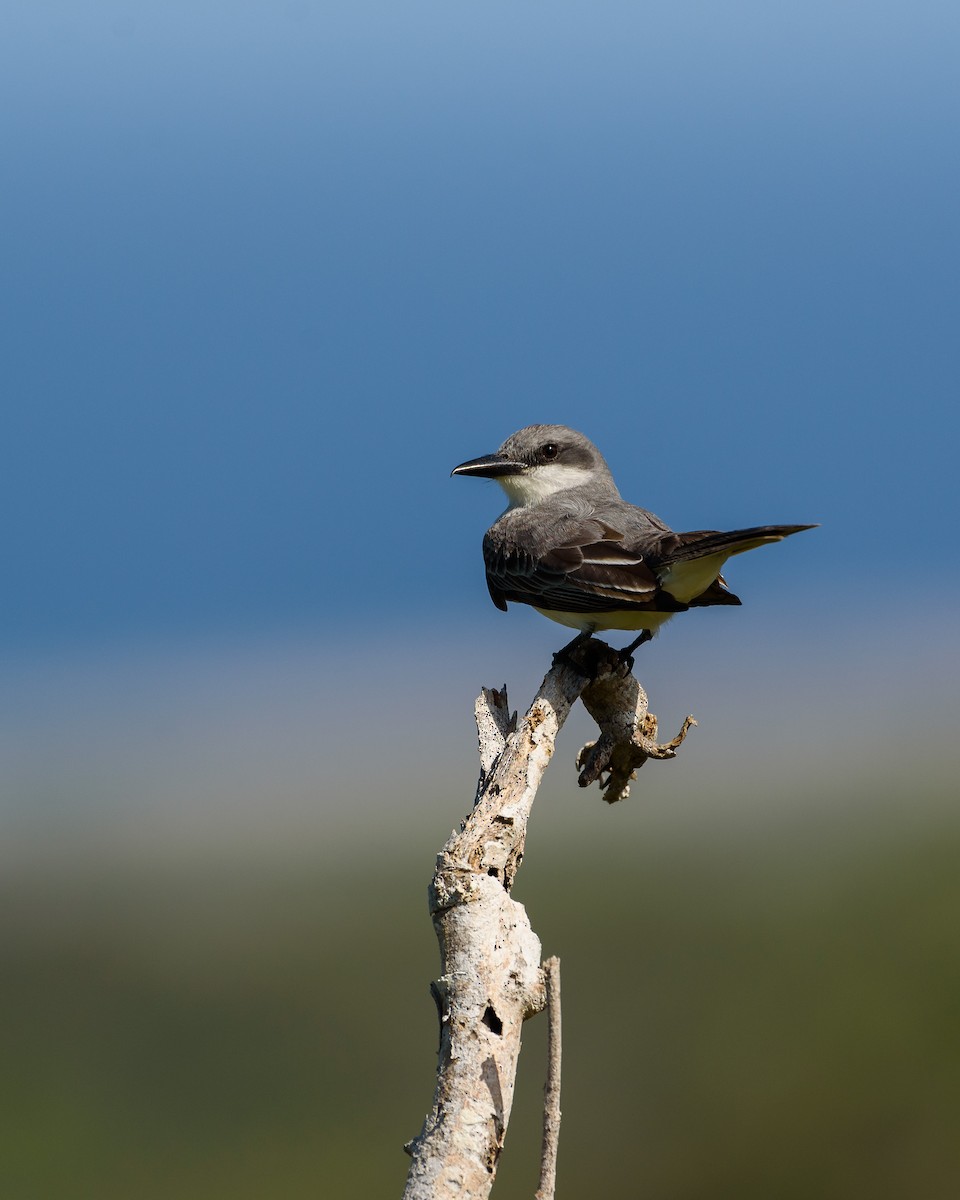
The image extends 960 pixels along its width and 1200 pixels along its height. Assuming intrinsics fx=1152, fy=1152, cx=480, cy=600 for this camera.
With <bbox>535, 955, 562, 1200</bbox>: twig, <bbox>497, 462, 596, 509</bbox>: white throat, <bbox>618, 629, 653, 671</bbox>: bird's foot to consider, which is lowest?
<bbox>535, 955, 562, 1200</bbox>: twig

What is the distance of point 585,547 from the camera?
639 centimetres

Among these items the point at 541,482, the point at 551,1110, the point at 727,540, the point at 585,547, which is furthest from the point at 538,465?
the point at 551,1110

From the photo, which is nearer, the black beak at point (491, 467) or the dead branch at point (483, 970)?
the dead branch at point (483, 970)

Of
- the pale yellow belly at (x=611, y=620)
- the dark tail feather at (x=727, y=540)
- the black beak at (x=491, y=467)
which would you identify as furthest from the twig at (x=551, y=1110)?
the black beak at (x=491, y=467)

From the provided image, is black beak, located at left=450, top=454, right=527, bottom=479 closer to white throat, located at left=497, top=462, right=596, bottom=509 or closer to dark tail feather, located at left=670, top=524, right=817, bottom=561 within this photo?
white throat, located at left=497, top=462, right=596, bottom=509

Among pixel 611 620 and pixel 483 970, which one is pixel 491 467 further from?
pixel 483 970

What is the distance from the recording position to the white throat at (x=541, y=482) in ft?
24.9

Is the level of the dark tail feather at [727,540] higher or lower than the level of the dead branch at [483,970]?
higher

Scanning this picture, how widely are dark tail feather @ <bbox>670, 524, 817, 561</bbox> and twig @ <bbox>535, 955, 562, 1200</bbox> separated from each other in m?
2.40

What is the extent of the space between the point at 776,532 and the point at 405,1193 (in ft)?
10.3

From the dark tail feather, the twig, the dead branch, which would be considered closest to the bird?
the dark tail feather

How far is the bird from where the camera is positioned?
19.4 ft

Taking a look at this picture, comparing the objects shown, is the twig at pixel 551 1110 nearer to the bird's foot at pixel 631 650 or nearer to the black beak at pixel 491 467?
the bird's foot at pixel 631 650

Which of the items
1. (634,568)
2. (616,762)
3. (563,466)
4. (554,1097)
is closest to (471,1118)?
(554,1097)
